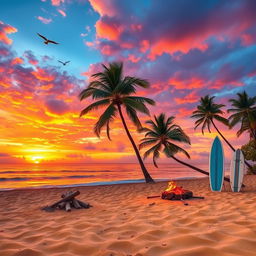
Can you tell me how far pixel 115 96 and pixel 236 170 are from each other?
9.10 metres

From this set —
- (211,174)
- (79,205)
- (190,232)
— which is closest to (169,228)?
(190,232)

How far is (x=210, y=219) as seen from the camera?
3611 mm

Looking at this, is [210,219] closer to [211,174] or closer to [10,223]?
[10,223]

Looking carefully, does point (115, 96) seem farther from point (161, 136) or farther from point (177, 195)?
point (177, 195)

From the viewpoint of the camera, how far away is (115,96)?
14.6 m

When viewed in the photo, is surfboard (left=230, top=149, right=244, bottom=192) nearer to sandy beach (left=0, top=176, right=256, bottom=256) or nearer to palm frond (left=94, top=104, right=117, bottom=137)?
sandy beach (left=0, top=176, right=256, bottom=256)

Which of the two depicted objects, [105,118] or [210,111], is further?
[210,111]

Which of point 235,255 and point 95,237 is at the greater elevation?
point 235,255

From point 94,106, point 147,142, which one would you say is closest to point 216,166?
point 147,142

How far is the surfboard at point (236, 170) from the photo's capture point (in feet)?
26.9

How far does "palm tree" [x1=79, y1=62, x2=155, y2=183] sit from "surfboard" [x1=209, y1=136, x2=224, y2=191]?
573 centimetres

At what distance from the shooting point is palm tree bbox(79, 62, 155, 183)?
46.5ft

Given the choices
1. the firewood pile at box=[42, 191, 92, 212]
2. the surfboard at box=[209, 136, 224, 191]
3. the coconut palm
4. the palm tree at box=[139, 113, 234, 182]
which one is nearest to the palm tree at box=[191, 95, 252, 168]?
the coconut palm

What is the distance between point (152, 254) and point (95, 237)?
3.45 ft
